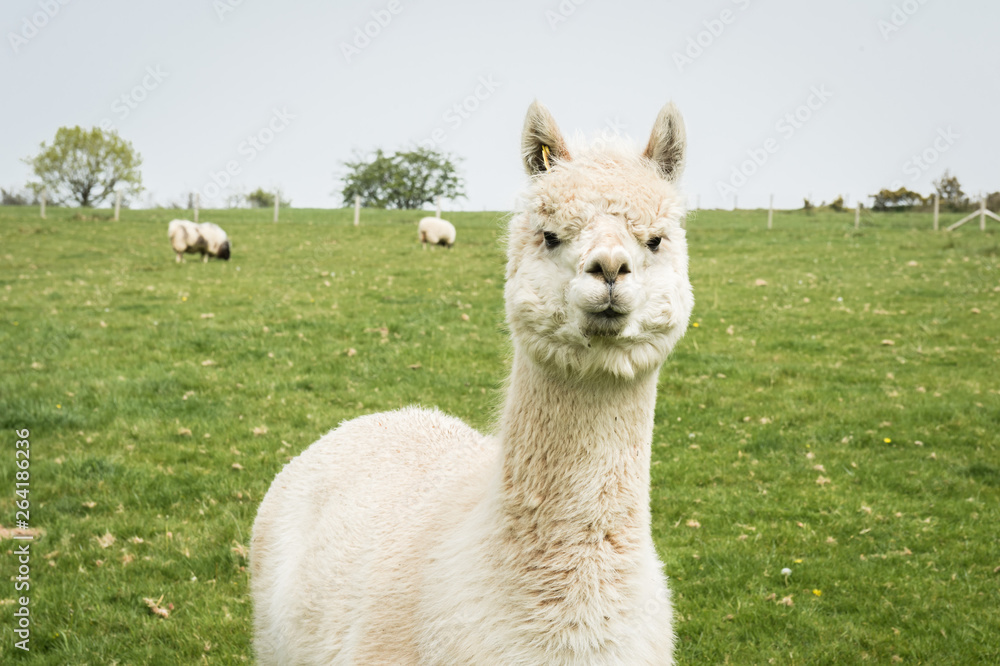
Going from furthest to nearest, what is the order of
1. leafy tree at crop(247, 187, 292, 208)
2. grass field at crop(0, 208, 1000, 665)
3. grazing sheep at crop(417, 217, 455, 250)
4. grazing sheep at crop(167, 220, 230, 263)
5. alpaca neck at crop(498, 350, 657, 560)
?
leafy tree at crop(247, 187, 292, 208)
grazing sheep at crop(417, 217, 455, 250)
grazing sheep at crop(167, 220, 230, 263)
grass field at crop(0, 208, 1000, 665)
alpaca neck at crop(498, 350, 657, 560)

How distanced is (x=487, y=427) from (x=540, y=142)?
154 cm

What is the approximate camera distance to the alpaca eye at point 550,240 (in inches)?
110

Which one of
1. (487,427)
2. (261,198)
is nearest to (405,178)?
(261,198)

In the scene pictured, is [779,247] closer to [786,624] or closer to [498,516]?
[786,624]

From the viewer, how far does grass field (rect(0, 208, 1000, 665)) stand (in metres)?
5.33

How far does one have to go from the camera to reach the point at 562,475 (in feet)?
9.19

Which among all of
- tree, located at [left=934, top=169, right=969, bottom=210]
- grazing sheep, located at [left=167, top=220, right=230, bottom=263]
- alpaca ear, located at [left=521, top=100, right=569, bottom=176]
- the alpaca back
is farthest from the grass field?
tree, located at [left=934, top=169, right=969, bottom=210]

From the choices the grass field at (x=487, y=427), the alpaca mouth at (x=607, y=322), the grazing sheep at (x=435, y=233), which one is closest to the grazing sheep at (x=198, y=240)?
the grass field at (x=487, y=427)

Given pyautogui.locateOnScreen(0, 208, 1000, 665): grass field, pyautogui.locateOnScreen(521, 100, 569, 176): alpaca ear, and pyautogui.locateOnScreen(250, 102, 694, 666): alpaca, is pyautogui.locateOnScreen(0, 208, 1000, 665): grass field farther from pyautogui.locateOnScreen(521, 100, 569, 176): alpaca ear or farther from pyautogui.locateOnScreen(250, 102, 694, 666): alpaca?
pyautogui.locateOnScreen(250, 102, 694, 666): alpaca

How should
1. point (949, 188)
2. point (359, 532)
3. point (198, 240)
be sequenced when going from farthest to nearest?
point (949, 188) < point (198, 240) < point (359, 532)

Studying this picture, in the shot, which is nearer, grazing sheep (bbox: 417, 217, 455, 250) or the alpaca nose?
the alpaca nose

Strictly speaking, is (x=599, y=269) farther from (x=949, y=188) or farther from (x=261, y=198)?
(x=261, y=198)

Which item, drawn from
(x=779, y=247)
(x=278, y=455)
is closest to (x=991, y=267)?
(x=779, y=247)

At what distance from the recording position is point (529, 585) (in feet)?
8.67
